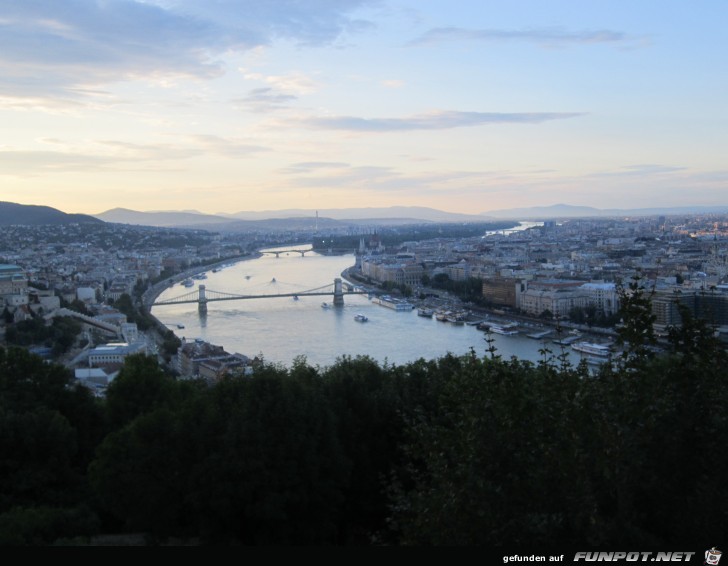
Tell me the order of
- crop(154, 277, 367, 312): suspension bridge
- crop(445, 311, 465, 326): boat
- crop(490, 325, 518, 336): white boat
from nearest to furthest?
crop(490, 325, 518, 336): white boat
crop(445, 311, 465, 326): boat
crop(154, 277, 367, 312): suspension bridge

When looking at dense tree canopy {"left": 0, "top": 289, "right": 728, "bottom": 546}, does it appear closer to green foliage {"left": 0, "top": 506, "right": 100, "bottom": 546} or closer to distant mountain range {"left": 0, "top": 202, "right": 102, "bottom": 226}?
green foliage {"left": 0, "top": 506, "right": 100, "bottom": 546}

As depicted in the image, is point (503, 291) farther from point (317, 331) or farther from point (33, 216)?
point (33, 216)

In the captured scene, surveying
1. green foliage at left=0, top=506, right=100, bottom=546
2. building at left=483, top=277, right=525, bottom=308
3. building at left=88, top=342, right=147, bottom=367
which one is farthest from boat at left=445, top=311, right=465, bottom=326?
green foliage at left=0, top=506, right=100, bottom=546

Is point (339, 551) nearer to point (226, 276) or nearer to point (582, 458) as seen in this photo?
point (582, 458)

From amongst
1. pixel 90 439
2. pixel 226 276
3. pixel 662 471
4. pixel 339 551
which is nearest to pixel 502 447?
pixel 662 471

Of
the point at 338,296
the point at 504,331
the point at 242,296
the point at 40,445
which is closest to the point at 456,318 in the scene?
the point at 504,331
